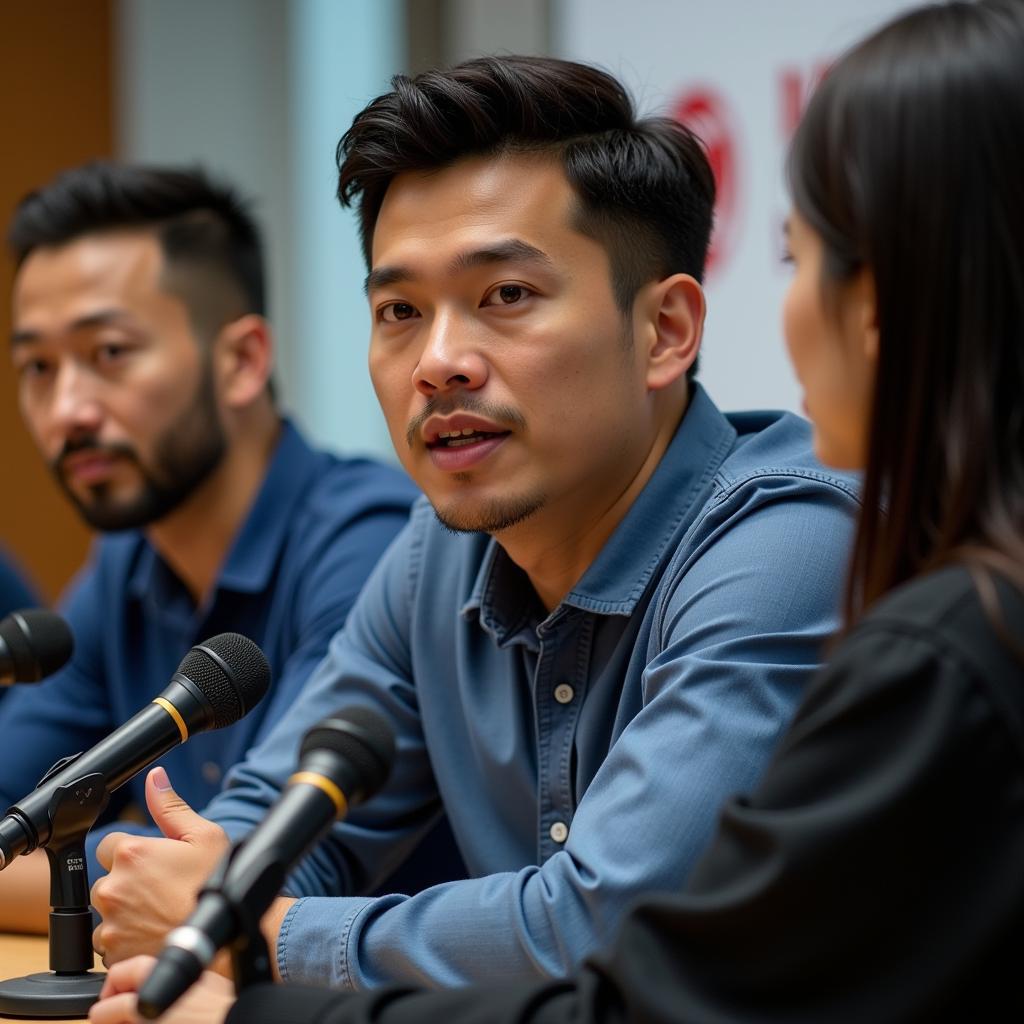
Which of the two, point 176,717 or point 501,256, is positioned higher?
point 501,256

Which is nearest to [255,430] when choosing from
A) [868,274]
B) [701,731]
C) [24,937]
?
[24,937]

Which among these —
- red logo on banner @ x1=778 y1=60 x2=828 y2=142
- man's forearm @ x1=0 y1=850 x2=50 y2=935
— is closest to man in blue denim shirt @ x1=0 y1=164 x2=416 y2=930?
man's forearm @ x1=0 y1=850 x2=50 y2=935

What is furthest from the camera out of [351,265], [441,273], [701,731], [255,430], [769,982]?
[351,265]

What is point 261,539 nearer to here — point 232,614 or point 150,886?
point 232,614

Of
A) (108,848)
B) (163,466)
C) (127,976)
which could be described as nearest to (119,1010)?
(127,976)

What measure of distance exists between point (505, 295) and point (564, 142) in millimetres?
196

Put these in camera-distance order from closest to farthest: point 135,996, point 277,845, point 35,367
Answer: point 277,845 < point 135,996 < point 35,367

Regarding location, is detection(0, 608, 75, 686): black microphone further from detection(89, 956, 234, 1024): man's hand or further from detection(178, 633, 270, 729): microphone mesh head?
detection(89, 956, 234, 1024): man's hand

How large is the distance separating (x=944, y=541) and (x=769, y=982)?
0.93ft

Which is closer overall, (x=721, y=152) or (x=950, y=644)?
(x=950, y=644)

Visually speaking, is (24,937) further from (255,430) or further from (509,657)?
(255,430)

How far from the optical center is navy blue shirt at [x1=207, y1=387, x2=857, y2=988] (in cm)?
122

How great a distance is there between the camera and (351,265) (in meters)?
4.24

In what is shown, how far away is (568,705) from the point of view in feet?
5.01
